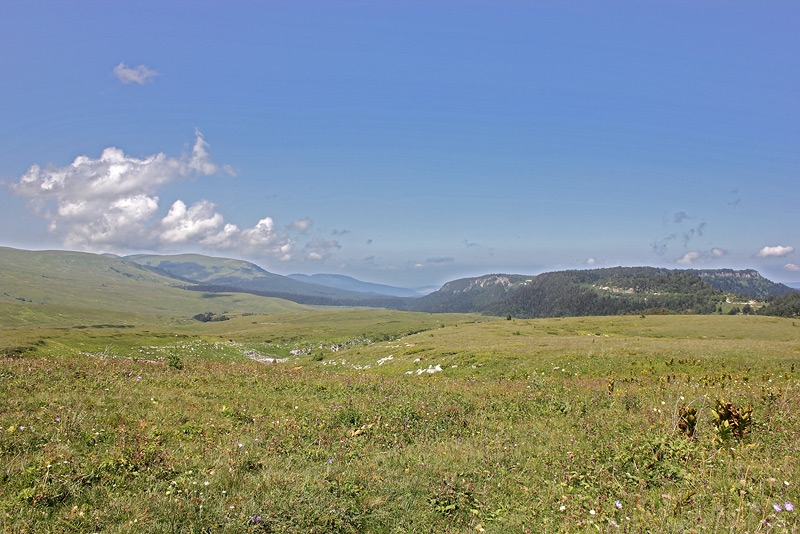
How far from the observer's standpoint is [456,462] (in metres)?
8.73

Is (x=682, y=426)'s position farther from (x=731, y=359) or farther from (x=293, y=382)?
(x=731, y=359)

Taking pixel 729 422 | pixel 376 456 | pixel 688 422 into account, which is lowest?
pixel 376 456

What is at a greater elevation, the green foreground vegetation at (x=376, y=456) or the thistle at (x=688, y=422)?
the thistle at (x=688, y=422)

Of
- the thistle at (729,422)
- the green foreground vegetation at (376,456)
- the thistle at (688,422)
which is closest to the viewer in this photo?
the green foreground vegetation at (376,456)

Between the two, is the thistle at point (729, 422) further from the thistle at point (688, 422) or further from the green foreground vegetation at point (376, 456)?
the thistle at point (688, 422)

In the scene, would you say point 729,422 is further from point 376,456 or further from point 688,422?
point 376,456

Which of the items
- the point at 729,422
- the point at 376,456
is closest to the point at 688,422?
the point at 729,422

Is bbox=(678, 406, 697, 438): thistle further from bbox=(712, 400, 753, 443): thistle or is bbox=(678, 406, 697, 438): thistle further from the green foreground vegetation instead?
bbox=(712, 400, 753, 443): thistle

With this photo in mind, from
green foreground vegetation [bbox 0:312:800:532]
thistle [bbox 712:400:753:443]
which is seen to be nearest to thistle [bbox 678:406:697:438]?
green foreground vegetation [bbox 0:312:800:532]

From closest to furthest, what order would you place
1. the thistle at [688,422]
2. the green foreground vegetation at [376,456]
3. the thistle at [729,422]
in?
the green foreground vegetation at [376,456], the thistle at [729,422], the thistle at [688,422]

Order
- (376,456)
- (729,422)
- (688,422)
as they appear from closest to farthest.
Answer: (376,456) → (729,422) → (688,422)

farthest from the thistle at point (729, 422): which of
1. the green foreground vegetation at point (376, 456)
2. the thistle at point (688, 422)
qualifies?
the thistle at point (688, 422)

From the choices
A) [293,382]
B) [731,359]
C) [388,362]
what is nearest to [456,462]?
[293,382]

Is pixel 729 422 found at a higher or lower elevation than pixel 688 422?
higher
